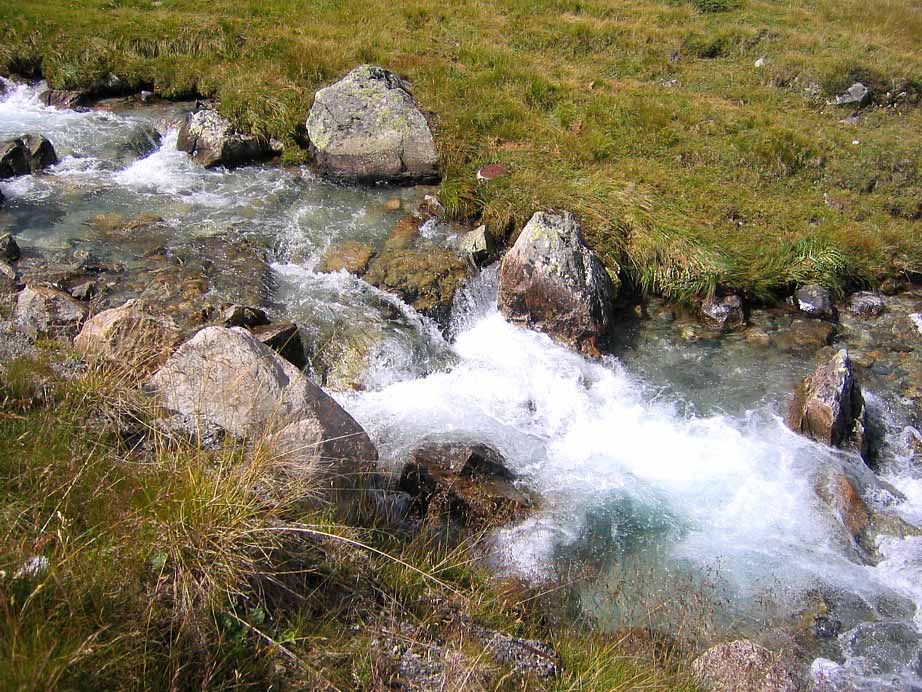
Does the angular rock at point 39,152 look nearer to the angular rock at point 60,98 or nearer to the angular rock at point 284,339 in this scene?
the angular rock at point 60,98

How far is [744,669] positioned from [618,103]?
40.5 ft

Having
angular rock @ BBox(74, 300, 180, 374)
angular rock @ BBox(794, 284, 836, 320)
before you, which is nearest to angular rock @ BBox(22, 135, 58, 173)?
angular rock @ BBox(74, 300, 180, 374)

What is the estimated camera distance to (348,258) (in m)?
10.2

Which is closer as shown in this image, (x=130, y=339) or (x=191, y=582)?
(x=191, y=582)

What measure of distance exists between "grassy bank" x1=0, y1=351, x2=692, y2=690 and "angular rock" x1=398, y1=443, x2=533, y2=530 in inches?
62.4

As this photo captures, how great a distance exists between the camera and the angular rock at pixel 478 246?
10445mm

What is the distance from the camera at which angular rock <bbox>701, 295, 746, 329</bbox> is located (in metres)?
10.1

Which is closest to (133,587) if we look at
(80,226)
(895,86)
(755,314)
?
(80,226)

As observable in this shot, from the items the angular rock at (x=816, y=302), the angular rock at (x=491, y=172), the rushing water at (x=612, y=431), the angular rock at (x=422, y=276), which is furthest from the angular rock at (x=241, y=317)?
the angular rock at (x=816, y=302)

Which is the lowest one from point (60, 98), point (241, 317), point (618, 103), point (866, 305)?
point (866, 305)

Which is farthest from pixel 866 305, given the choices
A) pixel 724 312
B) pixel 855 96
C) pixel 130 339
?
pixel 130 339

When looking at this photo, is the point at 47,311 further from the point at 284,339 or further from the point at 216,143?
the point at 216,143

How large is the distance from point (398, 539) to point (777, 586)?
392 centimetres

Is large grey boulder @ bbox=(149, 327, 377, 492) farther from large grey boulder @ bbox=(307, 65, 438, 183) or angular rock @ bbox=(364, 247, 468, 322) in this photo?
large grey boulder @ bbox=(307, 65, 438, 183)
